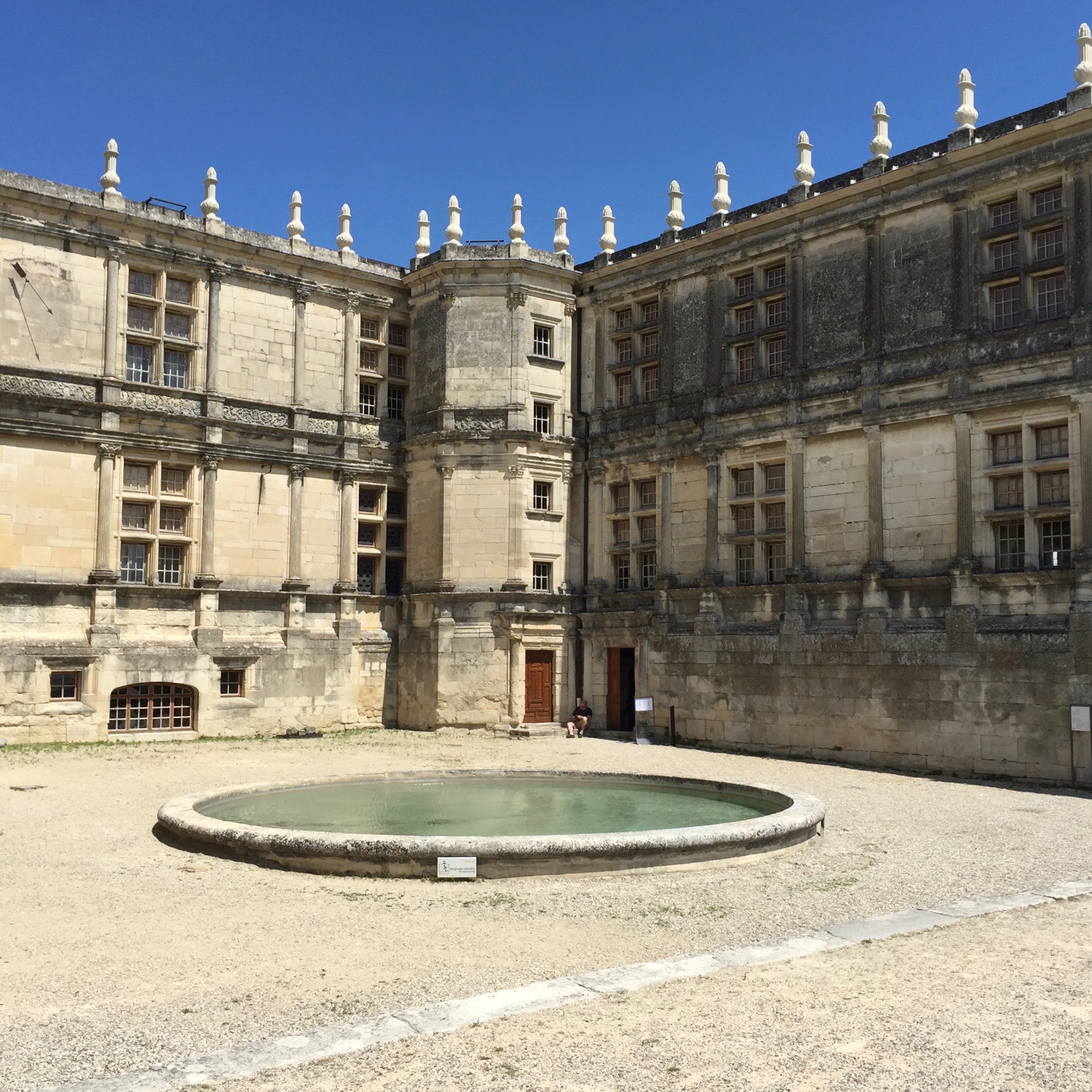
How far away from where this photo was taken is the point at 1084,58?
Answer: 63.3 feet

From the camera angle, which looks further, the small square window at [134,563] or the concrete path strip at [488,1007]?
the small square window at [134,563]

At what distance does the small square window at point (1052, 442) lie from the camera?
62.4 feet

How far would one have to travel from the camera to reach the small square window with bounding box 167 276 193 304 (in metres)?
24.7

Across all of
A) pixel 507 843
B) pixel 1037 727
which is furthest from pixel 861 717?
pixel 507 843

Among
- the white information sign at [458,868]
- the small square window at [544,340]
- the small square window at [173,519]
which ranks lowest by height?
the white information sign at [458,868]

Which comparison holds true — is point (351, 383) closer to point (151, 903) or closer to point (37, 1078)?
point (151, 903)

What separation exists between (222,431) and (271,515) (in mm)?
2226

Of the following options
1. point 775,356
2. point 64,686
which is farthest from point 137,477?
point 775,356

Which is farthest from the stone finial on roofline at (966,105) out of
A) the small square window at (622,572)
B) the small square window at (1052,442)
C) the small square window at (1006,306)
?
the small square window at (622,572)

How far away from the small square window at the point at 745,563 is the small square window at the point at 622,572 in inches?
135

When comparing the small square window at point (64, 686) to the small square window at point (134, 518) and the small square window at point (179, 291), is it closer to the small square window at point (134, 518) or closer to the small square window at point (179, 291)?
the small square window at point (134, 518)

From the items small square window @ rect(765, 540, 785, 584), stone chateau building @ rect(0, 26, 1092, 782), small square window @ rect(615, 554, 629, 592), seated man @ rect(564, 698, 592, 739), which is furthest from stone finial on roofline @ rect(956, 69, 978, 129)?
seated man @ rect(564, 698, 592, 739)

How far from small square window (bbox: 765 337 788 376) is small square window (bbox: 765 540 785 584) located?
370 cm

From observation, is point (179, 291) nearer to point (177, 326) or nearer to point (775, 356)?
point (177, 326)
